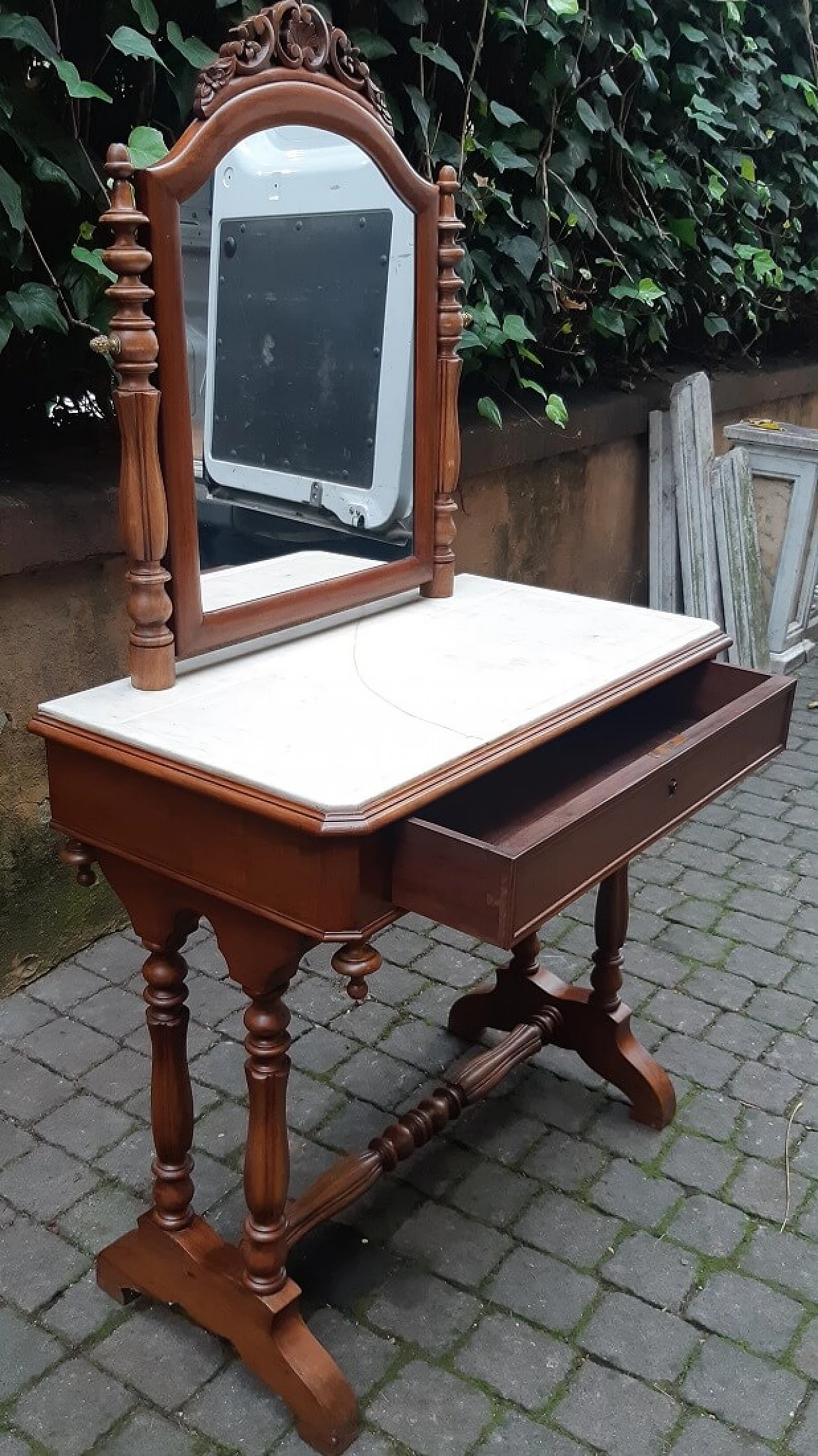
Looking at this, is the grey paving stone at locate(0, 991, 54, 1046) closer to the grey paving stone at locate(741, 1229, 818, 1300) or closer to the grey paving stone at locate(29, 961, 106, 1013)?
the grey paving stone at locate(29, 961, 106, 1013)

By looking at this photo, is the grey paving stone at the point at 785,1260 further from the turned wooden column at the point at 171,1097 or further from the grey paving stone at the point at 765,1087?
the turned wooden column at the point at 171,1097

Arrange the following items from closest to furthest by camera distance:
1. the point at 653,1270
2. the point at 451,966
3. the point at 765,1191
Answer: the point at 653,1270, the point at 765,1191, the point at 451,966

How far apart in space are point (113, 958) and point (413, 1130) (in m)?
1.26

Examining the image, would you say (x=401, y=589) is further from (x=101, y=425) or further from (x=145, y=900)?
(x=101, y=425)

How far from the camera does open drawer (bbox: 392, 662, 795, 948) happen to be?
167 cm

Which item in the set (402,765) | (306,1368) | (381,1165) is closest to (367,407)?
(402,765)

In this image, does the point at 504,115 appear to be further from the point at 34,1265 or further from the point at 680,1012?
the point at 34,1265

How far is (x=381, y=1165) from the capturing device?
2.38 m

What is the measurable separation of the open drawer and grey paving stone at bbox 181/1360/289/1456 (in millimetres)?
953

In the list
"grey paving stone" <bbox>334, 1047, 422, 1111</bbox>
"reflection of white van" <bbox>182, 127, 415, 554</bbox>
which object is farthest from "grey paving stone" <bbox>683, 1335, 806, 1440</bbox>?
"reflection of white van" <bbox>182, 127, 415, 554</bbox>

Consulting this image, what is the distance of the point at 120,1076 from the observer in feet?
9.49

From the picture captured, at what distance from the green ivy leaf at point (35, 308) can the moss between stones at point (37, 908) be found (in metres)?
1.21

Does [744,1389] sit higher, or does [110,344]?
[110,344]

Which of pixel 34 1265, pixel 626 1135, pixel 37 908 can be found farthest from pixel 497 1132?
pixel 37 908
